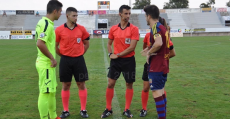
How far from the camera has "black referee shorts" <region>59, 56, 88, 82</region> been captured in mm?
5375

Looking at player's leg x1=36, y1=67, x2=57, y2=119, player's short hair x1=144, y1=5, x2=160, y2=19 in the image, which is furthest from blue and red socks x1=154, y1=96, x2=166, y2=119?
player's leg x1=36, y1=67, x2=57, y2=119

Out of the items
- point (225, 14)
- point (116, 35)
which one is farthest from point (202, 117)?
point (225, 14)

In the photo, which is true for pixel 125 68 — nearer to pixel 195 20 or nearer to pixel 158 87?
pixel 158 87

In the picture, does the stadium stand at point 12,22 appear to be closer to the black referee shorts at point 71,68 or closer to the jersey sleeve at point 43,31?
the black referee shorts at point 71,68

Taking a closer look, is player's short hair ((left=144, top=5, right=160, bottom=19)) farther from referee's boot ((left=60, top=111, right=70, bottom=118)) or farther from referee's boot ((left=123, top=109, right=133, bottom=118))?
referee's boot ((left=60, top=111, right=70, bottom=118))

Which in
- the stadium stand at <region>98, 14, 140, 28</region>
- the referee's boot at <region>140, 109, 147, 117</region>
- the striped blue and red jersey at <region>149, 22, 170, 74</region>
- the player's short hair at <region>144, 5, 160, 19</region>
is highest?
the stadium stand at <region>98, 14, 140, 28</region>

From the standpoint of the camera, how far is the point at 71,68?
5.44 m

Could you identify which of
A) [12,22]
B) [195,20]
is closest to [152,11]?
[195,20]

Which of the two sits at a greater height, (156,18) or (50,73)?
(156,18)

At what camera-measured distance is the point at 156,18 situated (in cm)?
445

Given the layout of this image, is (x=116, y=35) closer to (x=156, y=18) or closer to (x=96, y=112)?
(x=156, y=18)

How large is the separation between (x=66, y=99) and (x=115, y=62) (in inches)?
48.6

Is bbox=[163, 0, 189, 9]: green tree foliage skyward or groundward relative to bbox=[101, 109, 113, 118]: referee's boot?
skyward

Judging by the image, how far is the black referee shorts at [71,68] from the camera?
5375 mm
